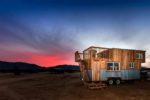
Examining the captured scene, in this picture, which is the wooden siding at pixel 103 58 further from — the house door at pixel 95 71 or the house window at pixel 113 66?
the house window at pixel 113 66

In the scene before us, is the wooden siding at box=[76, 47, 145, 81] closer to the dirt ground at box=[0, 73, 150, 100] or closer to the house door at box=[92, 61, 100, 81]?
the house door at box=[92, 61, 100, 81]

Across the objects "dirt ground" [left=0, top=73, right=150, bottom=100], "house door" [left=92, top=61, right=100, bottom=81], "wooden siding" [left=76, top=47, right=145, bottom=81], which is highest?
"wooden siding" [left=76, top=47, right=145, bottom=81]

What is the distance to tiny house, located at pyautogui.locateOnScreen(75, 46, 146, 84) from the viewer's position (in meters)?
28.0

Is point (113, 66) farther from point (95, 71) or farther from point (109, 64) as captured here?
point (95, 71)

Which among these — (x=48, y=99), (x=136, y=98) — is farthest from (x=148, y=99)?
(x=48, y=99)

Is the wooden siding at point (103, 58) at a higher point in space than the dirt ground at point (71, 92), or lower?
higher

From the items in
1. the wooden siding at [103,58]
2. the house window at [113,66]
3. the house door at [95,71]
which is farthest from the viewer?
the house window at [113,66]

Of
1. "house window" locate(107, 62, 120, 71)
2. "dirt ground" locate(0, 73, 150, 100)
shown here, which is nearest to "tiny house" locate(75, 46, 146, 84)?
"house window" locate(107, 62, 120, 71)

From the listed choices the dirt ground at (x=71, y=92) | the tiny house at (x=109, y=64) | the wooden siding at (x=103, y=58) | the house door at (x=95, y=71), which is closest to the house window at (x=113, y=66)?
the tiny house at (x=109, y=64)

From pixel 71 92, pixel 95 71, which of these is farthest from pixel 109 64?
pixel 71 92

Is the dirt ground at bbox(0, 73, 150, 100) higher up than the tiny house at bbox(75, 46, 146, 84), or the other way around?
the tiny house at bbox(75, 46, 146, 84)

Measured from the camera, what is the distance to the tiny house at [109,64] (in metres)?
28.0

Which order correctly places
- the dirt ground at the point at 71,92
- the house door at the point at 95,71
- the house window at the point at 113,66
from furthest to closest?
the house window at the point at 113,66
the house door at the point at 95,71
the dirt ground at the point at 71,92

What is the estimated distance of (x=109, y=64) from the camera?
94.5ft
